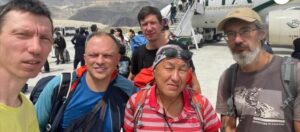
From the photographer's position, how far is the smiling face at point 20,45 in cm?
169

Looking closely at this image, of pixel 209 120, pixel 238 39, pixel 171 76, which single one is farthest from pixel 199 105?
pixel 238 39

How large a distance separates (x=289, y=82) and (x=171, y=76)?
811 mm

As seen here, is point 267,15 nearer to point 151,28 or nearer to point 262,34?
point 151,28

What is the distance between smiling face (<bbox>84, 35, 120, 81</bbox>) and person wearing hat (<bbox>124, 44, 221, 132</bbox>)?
0.32 metres

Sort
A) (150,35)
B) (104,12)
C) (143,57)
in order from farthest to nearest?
(104,12), (143,57), (150,35)

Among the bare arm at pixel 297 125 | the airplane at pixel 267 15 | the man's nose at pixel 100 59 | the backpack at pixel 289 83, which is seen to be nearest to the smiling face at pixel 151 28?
the man's nose at pixel 100 59

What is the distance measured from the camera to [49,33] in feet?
6.03

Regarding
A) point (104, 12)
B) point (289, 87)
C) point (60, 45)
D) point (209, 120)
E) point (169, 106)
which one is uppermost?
point (104, 12)

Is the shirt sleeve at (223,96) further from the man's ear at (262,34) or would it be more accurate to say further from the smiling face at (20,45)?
the smiling face at (20,45)

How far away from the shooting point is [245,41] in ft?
8.86

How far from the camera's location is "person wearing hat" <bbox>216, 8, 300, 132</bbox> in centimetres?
257

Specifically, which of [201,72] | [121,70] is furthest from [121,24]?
[121,70]

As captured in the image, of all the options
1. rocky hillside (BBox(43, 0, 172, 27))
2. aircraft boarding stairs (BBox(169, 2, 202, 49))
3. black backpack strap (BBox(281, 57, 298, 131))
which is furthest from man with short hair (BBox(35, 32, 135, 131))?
rocky hillside (BBox(43, 0, 172, 27))

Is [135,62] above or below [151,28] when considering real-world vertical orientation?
below
